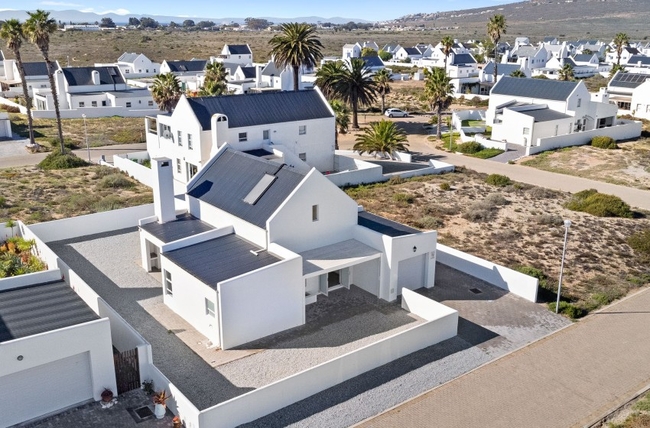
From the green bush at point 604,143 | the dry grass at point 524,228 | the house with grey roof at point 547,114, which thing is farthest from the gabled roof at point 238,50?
the dry grass at point 524,228

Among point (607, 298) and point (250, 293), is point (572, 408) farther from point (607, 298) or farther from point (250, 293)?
point (250, 293)

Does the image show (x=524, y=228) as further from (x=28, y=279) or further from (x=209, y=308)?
(x=28, y=279)

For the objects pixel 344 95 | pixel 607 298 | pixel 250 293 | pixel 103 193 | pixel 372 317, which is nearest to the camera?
pixel 250 293

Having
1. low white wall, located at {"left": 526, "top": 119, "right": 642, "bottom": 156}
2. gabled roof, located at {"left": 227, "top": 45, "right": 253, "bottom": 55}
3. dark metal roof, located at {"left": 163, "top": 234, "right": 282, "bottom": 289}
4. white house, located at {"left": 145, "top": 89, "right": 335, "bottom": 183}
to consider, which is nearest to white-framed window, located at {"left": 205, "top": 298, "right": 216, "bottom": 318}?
dark metal roof, located at {"left": 163, "top": 234, "right": 282, "bottom": 289}

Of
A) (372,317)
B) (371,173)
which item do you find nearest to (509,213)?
(371,173)

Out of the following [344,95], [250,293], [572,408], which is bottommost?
[572,408]

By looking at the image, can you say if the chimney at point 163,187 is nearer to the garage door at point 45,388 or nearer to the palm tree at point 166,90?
the garage door at point 45,388

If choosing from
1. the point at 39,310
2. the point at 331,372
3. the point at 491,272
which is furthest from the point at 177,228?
the point at 491,272
